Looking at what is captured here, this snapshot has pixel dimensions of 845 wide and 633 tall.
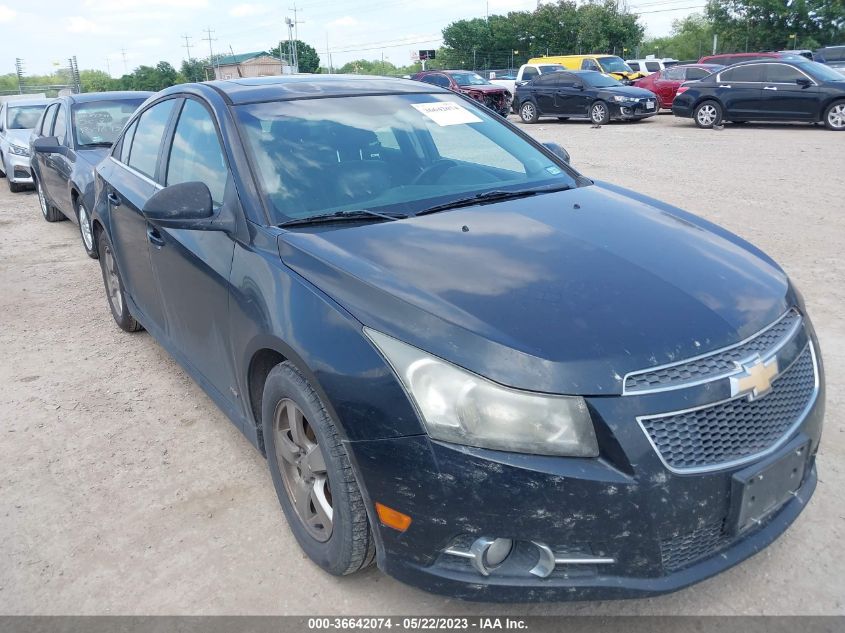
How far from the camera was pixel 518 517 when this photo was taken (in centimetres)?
196

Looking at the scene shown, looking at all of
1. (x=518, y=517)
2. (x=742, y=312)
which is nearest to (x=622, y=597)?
(x=518, y=517)

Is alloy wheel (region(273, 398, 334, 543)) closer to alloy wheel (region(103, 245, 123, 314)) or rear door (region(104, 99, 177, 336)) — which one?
rear door (region(104, 99, 177, 336))

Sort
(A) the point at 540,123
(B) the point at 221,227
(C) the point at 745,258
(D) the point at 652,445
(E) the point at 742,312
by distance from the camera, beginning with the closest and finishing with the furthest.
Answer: (D) the point at 652,445 < (E) the point at 742,312 < (C) the point at 745,258 < (B) the point at 221,227 < (A) the point at 540,123

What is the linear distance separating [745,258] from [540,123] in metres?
20.2

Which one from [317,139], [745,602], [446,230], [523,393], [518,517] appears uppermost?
[317,139]

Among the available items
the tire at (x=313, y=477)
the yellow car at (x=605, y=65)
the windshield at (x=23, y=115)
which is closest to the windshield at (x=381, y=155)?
the tire at (x=313, y=477)

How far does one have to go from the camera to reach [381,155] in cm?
328

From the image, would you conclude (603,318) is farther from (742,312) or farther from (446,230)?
(446,230)

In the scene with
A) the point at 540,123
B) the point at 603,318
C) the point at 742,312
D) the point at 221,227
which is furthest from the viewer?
the point at 540,123

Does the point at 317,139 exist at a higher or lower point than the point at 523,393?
higher

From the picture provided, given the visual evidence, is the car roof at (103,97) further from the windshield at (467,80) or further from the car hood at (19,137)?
the windshield at (467,80)

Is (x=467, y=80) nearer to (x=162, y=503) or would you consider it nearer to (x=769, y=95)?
(x=769, y=95)

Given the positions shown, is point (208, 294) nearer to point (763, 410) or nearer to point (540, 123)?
point (763, 410)

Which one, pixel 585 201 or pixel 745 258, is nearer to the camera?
pixel 745 258
